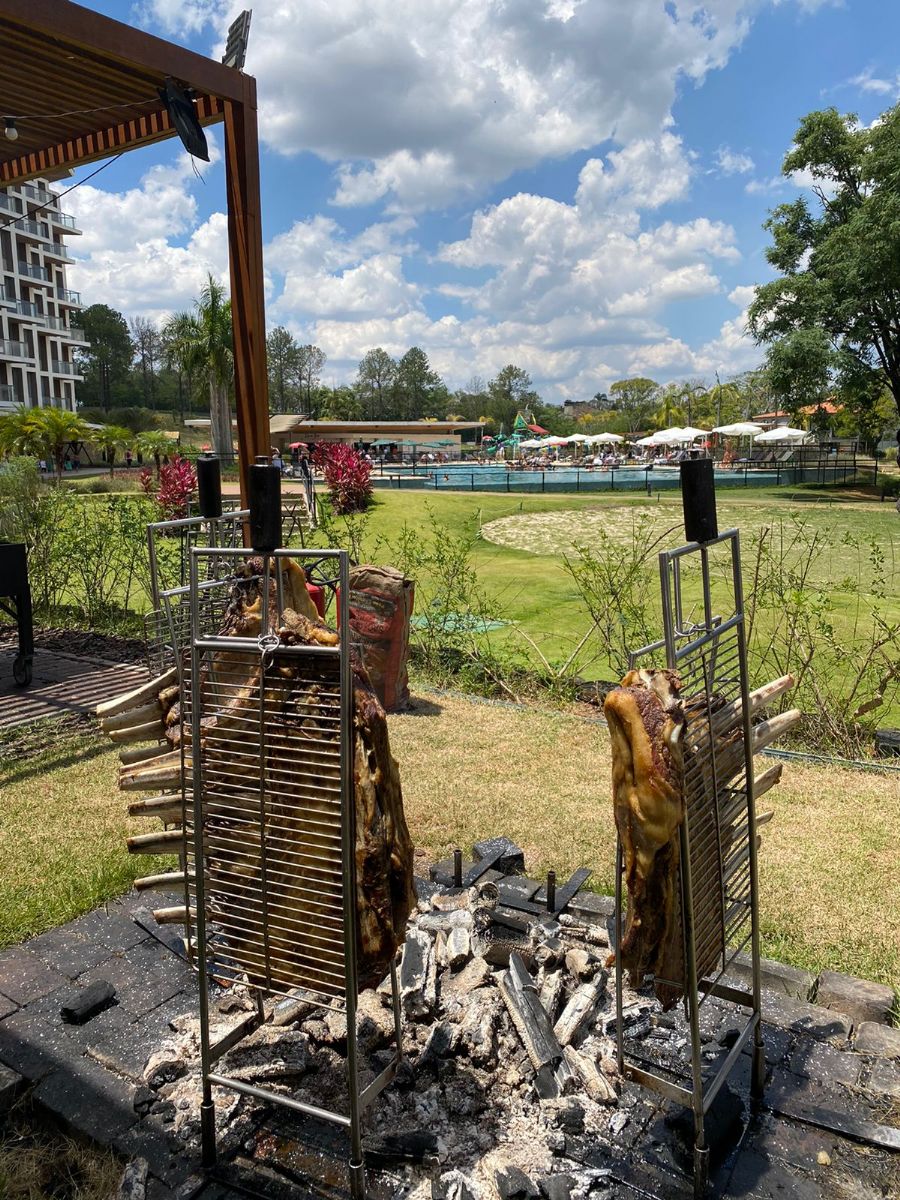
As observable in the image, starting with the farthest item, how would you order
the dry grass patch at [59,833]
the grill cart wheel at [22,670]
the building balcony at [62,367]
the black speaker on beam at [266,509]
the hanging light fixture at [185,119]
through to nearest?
the building balcony at [62,367]
the grill cart wheel at [22,670]
the hanging light fixture at [185,119]
the dry grass patch at [59,833]
the black speaker on beam at [266,509]

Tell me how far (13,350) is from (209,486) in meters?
59.1

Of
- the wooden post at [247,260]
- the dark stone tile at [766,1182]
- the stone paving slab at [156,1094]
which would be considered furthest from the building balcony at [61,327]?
the dark stone tile at [766,1182]

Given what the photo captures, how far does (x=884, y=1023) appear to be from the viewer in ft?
8.97

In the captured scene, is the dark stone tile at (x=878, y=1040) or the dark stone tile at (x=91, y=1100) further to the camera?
the dark stone tile at (x=878, y=1040)

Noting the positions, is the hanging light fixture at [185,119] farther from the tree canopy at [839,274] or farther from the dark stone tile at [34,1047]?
the tree canopy at [839,274]

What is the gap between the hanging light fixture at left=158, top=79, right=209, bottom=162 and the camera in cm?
533

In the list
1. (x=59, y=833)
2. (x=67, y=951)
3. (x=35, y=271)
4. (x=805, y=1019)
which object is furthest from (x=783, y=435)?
(x=35, y=271)

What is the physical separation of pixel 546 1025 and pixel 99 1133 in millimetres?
1278

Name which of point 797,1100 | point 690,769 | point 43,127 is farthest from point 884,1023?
point 43,127

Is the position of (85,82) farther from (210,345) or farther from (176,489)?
(210,345)

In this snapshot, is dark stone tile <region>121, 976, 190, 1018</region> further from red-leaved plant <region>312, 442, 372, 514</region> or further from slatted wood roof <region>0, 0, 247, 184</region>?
red-leaved plant <region>312, 442, 372, 514</region>

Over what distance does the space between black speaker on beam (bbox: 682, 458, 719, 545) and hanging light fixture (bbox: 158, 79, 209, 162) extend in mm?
5035

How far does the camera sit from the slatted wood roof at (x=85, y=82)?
467cm

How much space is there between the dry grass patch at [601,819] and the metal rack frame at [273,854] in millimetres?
1922
